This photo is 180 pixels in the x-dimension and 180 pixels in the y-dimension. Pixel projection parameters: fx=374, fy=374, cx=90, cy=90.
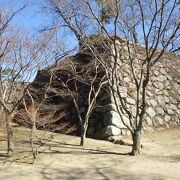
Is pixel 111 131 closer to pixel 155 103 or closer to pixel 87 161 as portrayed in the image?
pixel 155 103

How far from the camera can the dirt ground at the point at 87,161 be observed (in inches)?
340

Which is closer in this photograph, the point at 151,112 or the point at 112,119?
the point at 112,119

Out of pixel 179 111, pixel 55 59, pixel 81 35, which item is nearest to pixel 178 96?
pixel 179 111

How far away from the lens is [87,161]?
33.6 feet

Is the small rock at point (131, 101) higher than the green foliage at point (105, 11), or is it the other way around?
the green foliage at point (105, 11)

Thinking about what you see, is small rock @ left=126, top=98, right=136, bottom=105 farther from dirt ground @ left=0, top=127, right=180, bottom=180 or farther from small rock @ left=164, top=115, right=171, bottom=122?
dirt ground @ left=0, top=127, right=180, bottom=180

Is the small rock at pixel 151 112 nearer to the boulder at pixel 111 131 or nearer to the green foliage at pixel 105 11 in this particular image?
the boulder at pixel 111 131

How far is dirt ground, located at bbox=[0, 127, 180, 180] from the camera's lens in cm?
862

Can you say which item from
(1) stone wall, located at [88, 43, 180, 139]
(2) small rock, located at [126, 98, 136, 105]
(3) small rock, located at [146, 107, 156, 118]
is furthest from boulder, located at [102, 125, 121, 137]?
(3) small rock, located at [146, 107, 156, 118]

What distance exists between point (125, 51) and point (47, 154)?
7.45m

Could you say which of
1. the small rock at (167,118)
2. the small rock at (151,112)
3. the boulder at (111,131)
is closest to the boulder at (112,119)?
the boulder at (111,131)

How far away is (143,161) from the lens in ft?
33.5

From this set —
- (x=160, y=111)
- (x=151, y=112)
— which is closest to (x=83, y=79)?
(x=151, y=112)

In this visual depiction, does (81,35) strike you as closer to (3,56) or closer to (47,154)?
(3,56)
